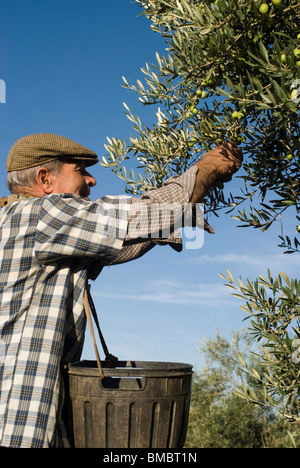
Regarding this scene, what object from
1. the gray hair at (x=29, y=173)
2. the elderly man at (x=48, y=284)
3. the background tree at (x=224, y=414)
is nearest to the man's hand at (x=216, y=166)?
the elderly man at (x=48, y=284)

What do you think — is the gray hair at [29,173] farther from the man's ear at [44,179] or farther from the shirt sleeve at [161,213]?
the shirt sleeve at [161,213]

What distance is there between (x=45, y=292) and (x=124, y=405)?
2.72 feet

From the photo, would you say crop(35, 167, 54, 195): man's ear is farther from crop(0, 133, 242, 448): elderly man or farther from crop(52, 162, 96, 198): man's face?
crop(0, 133, 242, 448): elderly man

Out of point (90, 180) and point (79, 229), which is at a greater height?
point (90, 180)

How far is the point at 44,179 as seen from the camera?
3.55 m

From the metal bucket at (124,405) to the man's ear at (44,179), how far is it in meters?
1.26

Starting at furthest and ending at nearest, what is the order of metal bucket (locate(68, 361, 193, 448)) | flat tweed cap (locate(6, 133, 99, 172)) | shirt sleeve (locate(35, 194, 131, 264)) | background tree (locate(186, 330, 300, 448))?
1. background tree (locate(186, 330, 300, 448))
2. flat tweed cap (locate(6, 133, 99, 172))
3. shirt sleeve (locate(35, 194, 131, 264))
4. metal bucket (locate(68, 361, 193, 448))

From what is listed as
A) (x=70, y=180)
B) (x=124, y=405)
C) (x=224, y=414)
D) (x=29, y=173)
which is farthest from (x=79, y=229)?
(x=224, y=414)

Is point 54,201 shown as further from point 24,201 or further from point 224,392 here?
point 224,392

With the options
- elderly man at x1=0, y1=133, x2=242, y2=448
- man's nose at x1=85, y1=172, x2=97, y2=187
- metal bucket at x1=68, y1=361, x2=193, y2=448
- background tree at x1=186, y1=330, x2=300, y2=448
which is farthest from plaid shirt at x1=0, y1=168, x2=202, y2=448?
background tree at x1=186, y1=330, x2=300, y2=448

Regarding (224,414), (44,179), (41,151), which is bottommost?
(224,414)

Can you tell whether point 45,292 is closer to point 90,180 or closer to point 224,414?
point 90,180

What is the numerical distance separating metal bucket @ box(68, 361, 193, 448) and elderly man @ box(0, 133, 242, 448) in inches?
6.3

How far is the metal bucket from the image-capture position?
2.91m
